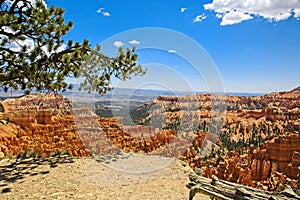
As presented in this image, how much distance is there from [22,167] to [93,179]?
217 cm

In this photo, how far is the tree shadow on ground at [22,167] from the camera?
20.5 feet

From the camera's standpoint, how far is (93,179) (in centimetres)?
652

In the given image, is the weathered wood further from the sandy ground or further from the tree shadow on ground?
the tree shadow on ground

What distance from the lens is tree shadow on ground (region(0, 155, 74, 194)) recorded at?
246 inches

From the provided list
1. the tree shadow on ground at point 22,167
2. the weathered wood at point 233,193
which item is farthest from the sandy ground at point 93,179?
the weathered wood at point 233,193

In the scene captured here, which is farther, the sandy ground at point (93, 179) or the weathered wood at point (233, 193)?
the sandy ground at point (93, 179)

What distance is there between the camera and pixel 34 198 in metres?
5.22

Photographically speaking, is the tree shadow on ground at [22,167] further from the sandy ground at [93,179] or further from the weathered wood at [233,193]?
the weathered wood at [233,193]

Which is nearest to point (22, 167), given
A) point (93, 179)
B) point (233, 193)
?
point (93, 179)

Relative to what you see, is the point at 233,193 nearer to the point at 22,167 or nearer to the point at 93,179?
the point at 93,179

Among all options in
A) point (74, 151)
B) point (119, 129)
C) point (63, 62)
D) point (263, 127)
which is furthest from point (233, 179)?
point (263, 127)

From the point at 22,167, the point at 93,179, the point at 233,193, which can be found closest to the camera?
the point at 233,193

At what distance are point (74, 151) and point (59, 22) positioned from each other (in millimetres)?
6409

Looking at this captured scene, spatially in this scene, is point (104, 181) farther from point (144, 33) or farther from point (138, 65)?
point (144, 33)
